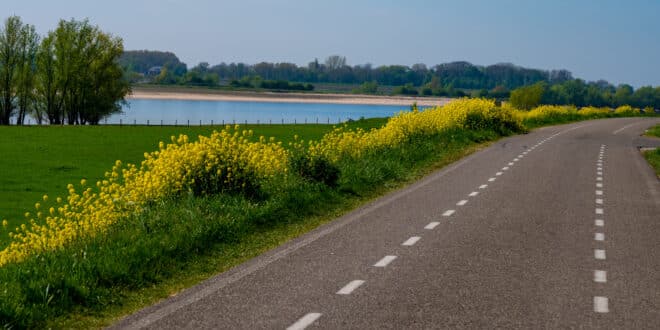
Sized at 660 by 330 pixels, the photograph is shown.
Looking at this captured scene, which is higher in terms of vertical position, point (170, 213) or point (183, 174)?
point (183, 174)

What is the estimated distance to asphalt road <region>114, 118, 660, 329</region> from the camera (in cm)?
775

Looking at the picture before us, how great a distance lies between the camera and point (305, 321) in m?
7.50

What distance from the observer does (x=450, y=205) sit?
1623cm

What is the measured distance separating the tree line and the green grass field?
104 feet

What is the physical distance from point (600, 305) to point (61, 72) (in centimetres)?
9138

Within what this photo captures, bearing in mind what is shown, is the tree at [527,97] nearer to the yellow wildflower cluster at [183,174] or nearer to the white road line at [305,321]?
the yellow wildflower cluster at [183,174]

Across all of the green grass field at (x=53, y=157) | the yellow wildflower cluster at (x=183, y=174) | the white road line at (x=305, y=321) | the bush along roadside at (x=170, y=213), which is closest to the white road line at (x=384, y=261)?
the bush along roadside at (x=170, y=213)

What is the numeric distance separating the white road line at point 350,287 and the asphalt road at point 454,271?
11mm

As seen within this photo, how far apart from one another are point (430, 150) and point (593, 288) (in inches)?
763

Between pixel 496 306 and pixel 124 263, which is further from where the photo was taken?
pixel 124 263

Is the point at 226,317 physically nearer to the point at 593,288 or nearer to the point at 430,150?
the point at 593,288

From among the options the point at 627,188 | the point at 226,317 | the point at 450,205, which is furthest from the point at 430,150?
the point at 226,317

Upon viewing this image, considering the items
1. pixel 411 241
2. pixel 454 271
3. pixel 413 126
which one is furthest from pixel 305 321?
pixel 413 126

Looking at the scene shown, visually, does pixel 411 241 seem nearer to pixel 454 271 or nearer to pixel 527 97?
pixel 454 271
